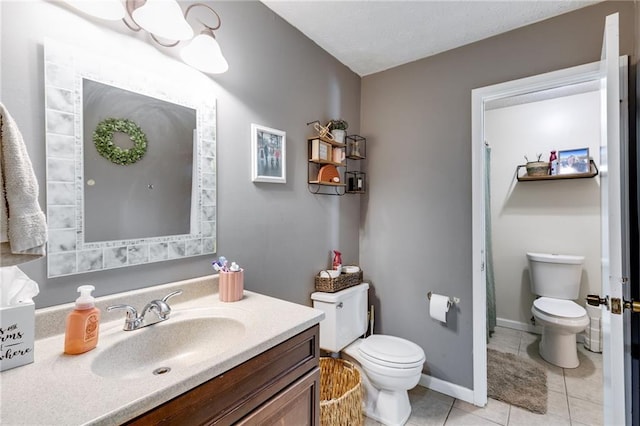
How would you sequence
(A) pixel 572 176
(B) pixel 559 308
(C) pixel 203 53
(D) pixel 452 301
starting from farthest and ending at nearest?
(A) pixel 572 176 → (B) pixel 559 308 → (D) pixel 452 301 → (C) pixel 203 53

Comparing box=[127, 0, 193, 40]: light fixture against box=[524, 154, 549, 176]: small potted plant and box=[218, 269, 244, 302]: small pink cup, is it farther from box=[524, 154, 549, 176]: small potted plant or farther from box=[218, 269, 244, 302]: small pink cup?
box=[524, 154, 549, 176]: small potted plant

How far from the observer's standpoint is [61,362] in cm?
73

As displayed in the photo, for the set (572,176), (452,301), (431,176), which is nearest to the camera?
(452,301)

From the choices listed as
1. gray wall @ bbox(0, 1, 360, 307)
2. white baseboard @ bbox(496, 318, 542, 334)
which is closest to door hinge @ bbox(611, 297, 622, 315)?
gray wall @ bbox(0, 1, 360, 307)

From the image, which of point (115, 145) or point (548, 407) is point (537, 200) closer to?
point (548, 407)

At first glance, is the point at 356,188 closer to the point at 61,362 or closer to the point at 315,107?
the point at 315,107

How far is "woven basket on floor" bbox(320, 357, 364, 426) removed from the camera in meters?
1.47

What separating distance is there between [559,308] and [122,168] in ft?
10.5

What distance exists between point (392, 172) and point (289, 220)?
1006 millimetres

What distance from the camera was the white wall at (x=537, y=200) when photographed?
2.70 m

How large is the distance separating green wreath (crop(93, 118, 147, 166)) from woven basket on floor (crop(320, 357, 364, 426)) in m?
1.44

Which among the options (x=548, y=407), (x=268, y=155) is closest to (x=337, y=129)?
(x=268, y=155)

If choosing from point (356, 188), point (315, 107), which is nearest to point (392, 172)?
point (356, 188)

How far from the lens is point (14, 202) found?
2.15 feet
